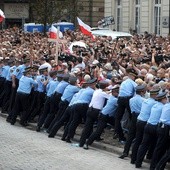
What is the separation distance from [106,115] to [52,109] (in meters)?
3.06

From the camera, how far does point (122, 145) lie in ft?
59.2

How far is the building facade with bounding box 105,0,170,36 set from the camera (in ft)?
131

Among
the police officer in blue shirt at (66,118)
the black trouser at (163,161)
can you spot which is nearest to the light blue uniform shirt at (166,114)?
the black trouser at (163,161)

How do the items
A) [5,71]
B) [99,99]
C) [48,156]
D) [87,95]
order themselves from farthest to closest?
[5,71] < [87,95] < [99,99] < [48,156]

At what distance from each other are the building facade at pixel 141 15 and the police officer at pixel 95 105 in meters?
21.0

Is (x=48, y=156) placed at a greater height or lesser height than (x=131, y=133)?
lesser

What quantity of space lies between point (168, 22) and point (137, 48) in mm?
12457

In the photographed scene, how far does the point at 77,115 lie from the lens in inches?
736

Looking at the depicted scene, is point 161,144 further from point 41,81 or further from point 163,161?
point 41,81

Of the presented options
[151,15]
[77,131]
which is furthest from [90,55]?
[151,15]

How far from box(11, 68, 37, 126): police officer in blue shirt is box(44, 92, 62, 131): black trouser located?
148cm

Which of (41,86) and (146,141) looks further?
(41,86)

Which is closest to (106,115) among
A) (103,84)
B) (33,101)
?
(103,84)

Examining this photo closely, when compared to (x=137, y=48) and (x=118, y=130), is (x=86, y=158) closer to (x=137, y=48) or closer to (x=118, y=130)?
(x=118, y=130)
